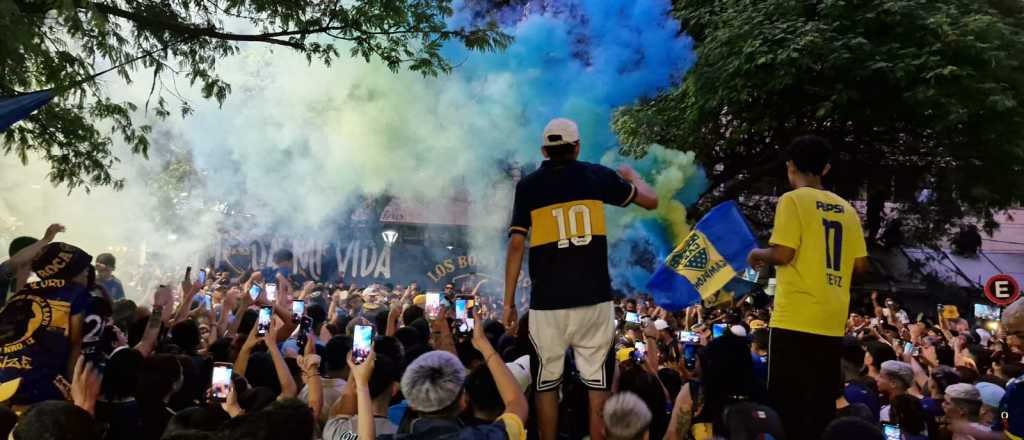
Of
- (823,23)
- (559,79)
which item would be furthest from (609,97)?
(823,23)

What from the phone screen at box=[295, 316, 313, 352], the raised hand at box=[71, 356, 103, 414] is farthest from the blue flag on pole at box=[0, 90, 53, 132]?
the raised hand at box=[71, 356, 103, 414]

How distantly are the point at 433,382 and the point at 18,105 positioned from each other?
495cm

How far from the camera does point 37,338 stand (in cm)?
477

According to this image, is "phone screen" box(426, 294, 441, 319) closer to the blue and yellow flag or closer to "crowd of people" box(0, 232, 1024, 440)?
"crowd of people" box(0, 232, 1024, 440)

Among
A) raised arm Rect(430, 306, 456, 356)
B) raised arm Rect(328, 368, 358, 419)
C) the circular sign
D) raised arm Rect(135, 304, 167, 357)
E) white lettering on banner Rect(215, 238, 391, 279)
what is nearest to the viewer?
raised arm Rect(328, 368, 358, 419)

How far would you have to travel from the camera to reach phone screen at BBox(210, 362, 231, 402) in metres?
4.04

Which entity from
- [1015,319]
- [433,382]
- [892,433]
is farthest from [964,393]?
[433,382]

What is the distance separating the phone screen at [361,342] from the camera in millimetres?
3963

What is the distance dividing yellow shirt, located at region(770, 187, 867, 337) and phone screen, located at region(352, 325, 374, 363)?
82.5 inches

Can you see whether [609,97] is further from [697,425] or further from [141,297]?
[697,425]

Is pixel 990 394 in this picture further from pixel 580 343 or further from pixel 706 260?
pixel 580 343

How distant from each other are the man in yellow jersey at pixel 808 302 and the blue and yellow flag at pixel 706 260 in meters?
2.32

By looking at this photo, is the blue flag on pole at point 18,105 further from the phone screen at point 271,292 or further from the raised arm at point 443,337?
the raised arm at point 443,337

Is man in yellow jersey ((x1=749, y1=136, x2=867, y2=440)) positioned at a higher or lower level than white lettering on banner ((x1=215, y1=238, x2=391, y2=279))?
lower
